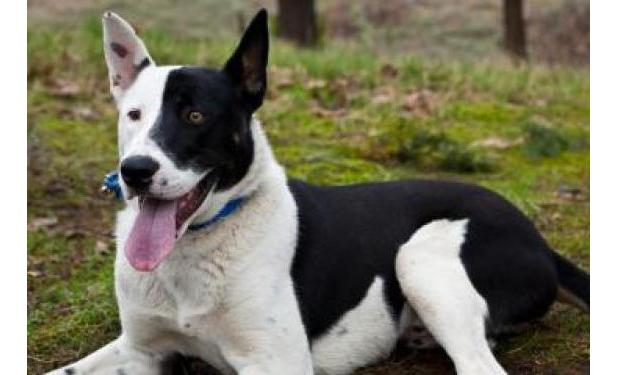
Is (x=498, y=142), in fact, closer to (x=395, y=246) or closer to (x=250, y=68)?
(x=395, y=246)

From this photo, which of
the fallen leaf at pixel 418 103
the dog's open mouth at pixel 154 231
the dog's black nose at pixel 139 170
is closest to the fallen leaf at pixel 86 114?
the fallen leaf at pixel 418 103

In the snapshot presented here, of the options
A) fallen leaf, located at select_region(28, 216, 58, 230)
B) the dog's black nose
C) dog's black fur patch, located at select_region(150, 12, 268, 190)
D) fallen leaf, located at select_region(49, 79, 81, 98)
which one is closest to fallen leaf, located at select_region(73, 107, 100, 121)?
fallen leaf, located at select_region(49, 79, 81, 98)

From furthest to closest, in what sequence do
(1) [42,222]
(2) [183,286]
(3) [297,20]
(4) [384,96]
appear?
(3) [297,20] < (4) [384,96] < (1) [42,222] < (2) [183,286]

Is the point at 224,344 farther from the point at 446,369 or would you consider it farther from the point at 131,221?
the point at 446,369

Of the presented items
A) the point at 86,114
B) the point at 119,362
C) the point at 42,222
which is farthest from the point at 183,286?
the point at 86,114

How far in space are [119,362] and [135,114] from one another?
37.3 inches

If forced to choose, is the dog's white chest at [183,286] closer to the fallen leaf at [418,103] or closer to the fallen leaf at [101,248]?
the fallen leaf at [101,248]

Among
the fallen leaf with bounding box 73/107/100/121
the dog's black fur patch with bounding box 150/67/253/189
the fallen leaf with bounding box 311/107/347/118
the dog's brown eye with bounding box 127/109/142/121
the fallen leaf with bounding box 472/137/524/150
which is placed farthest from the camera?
the fallen leaf with bounding box 311/107/347/118

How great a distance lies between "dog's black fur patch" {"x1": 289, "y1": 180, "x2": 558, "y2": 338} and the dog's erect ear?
746mm

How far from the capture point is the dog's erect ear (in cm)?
383

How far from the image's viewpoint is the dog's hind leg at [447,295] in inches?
155

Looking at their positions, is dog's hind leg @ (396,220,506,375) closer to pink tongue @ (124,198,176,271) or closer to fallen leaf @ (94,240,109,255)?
pink tongue @ (124,198,176,271)

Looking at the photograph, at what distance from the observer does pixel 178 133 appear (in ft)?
11.4

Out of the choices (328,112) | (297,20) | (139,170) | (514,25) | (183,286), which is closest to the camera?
(139,170)
